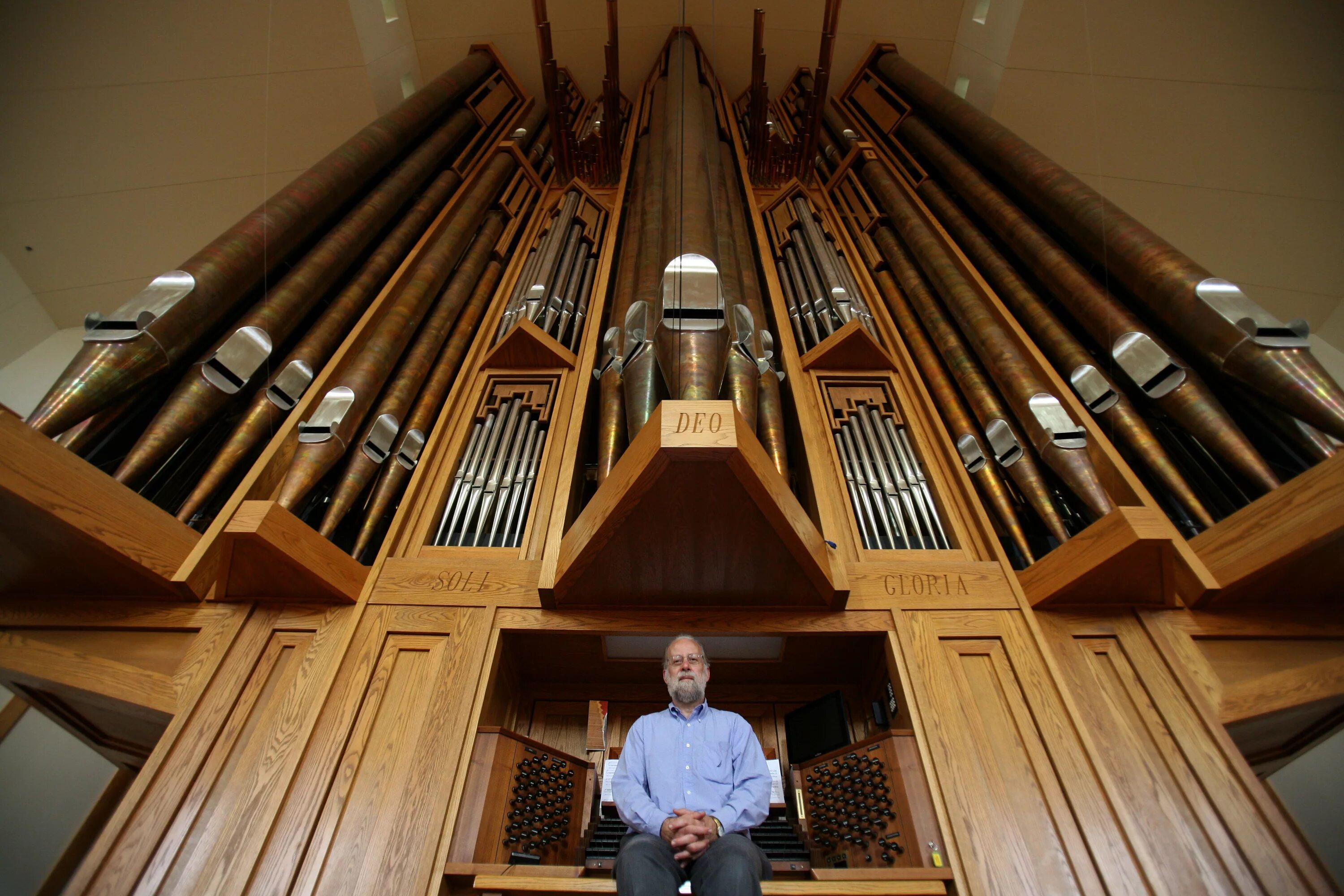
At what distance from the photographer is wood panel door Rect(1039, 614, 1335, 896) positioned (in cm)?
250

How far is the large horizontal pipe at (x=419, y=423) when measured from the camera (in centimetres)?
393

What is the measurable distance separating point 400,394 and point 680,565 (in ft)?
7.80

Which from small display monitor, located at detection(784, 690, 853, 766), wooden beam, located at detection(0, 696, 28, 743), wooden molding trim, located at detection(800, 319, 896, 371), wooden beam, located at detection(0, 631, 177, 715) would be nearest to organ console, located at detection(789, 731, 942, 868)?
small display monitor, located at detection(784, 690, 853, 766)

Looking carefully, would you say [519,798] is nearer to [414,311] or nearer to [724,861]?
[724,861]

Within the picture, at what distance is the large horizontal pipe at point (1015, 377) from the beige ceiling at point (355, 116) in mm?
2808

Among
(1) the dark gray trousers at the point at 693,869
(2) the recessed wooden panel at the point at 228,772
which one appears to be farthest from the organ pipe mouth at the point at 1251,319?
(2) the recessed wooden panel at the point at 228,772

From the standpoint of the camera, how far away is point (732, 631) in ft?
11.2

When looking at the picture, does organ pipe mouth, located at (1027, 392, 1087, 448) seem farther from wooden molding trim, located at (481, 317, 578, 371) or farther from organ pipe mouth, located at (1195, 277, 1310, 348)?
wooden molding trim, located at (481, 317, 578, 371)

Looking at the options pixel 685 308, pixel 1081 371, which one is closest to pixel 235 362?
pixel 685 308

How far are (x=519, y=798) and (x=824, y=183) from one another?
317 inches

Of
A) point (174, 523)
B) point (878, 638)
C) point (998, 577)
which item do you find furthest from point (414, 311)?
point (998, 577)

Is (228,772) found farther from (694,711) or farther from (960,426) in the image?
(960,426)

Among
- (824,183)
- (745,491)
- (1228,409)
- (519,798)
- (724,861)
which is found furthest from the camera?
(824,183)

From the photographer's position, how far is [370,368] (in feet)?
14.5
